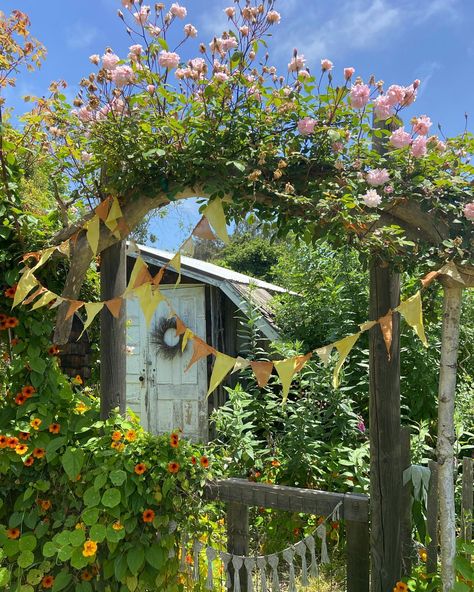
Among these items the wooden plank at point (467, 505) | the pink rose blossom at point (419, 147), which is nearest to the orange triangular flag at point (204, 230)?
the pink rose blossom at point (419, 147)

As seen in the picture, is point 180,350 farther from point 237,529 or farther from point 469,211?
point 469,211

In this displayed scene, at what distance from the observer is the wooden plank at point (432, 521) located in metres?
2.19

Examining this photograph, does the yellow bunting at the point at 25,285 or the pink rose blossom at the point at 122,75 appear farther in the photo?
the yellow bunting at the point at 25,285

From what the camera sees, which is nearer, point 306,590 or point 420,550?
point 420,550

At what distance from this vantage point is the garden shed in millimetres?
6723

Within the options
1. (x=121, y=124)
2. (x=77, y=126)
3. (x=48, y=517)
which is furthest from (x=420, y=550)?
(x=77, y=126)

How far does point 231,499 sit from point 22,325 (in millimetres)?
1379

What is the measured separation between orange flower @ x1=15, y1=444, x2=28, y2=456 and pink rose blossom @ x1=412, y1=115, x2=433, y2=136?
2169 millimetres

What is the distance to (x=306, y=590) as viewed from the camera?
9.90ft

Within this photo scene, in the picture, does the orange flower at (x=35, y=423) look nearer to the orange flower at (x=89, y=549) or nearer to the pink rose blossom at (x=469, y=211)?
the orange flower at (x=89, y=549)

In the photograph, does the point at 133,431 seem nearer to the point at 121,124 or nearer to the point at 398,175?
the point at 121,124

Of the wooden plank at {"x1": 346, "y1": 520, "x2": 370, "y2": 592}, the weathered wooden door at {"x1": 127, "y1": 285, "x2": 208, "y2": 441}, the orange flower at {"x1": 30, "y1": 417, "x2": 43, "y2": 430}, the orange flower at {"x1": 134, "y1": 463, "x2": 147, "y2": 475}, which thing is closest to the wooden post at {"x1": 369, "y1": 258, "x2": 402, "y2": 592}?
the wooden plank at {"x1": 346, "y1": 520, "x2": 370, "y2": 592}

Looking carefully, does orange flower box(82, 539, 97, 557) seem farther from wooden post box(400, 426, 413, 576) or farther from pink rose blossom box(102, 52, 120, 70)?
pink rose blossom box(102, 52, 120, 70)

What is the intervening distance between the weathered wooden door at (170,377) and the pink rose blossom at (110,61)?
4.84 metres
